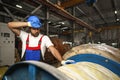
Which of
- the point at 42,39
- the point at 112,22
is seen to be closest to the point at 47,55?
the point at 42,39

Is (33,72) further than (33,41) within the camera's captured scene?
No

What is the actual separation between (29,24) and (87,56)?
810 mm

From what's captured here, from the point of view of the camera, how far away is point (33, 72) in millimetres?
970

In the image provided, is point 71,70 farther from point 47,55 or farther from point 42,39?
point 47,55

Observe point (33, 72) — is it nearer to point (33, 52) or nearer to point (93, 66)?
point (93, 66)

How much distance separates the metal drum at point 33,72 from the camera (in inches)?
34.0

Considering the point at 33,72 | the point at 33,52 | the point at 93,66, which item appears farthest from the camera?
the point at 33,52

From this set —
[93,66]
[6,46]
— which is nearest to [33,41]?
[93,66]

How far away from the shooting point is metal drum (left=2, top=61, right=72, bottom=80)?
0.86 meters

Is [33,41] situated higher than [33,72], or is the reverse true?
[33,41]

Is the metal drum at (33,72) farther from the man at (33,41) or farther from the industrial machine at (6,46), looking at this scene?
the industrial machine at (6,46)

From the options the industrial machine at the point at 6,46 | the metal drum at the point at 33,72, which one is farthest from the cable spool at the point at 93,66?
the industrial machine at the point at 6,46

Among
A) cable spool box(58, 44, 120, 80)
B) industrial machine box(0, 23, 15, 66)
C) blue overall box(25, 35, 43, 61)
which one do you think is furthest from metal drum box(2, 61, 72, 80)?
industrial machine box(0, 23, 15, 66)

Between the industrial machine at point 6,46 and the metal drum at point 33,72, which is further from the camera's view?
the industrial machine at point 6,46
